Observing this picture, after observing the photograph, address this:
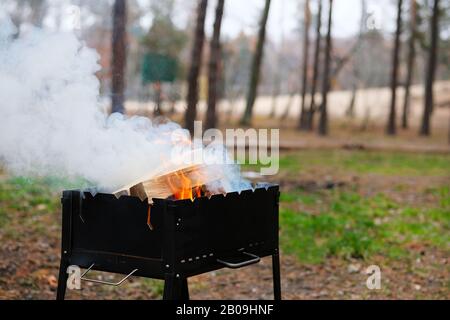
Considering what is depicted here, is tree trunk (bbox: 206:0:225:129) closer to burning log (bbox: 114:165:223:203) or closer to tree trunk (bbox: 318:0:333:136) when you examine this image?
tree trunk (bbox: 318:0:333:136)

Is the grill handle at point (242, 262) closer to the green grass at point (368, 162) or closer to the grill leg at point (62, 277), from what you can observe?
the grill leg at point (62, 277)

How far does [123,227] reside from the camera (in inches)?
155

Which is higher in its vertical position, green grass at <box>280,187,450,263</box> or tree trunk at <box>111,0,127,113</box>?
tree trunk at <box>111,0,127,113</box>

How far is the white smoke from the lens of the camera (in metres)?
4.29

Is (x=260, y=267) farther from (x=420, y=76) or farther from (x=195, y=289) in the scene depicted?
(x=420, y=76)

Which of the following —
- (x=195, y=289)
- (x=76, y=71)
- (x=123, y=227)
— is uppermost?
(x=76, y=71)

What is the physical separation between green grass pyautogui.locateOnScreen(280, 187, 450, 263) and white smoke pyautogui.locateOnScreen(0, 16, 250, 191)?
11.3 ft

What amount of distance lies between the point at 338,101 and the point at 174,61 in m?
22.1

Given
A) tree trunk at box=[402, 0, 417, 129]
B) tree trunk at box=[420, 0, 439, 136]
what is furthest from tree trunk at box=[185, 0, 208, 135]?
tree trunk at box=[402, 0, 417, 129]

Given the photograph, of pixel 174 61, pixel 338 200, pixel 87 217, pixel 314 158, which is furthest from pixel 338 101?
pixel 87 217

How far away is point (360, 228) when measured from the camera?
8383 millimetres

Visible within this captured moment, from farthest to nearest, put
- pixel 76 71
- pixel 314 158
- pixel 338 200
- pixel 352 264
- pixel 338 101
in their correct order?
pixel 338 101 → pixel 314 158 → pixel 338 200 → pixel 352 264 → pixel 76 71

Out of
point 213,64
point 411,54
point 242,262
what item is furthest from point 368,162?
point 411,54

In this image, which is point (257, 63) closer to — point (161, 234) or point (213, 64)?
point (213, 64)
